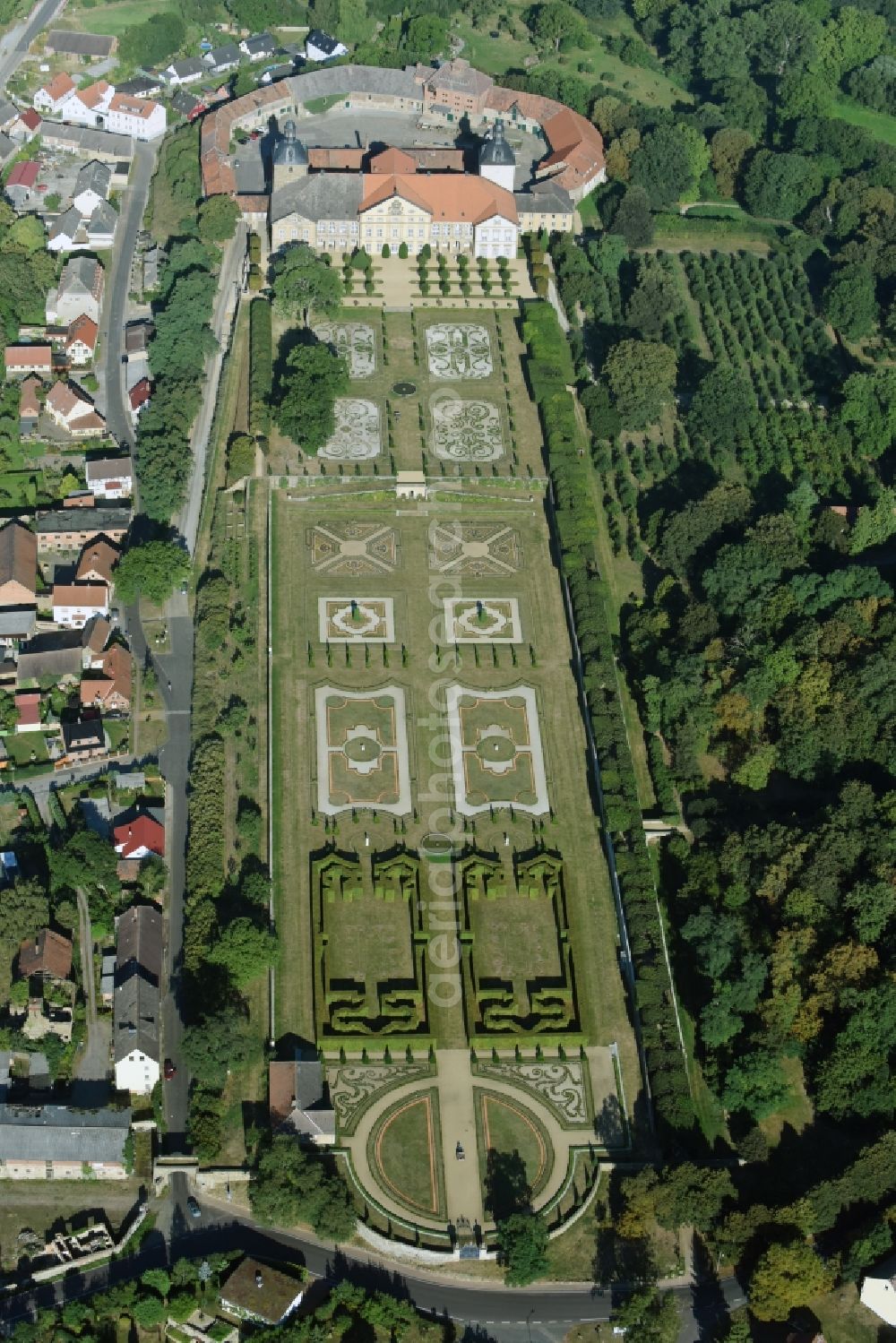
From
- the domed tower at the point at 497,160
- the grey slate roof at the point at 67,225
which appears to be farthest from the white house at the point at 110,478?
the domed tower at the point at 497,160

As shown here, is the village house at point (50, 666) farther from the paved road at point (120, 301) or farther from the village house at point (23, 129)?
the village house at point (23, 129)

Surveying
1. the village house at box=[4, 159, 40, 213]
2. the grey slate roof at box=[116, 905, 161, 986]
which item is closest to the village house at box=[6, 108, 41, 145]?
the village house at box=[4, 159, 40, 213]

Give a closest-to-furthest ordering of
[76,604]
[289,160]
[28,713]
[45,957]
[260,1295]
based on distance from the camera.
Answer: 1. [260,1295]
2. [45,957]
3. [28,713]
4. [76,604]
5. [289,160]

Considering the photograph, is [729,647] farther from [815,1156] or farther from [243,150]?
[243,150]

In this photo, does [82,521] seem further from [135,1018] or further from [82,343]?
[135,1018]

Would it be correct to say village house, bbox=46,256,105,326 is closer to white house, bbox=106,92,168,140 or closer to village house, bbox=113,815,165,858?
white house, bbox=106,92,168,140

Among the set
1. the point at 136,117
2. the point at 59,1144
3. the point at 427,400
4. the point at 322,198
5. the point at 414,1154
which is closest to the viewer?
the point at 59,1144

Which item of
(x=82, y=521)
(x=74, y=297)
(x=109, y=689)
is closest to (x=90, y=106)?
(x=74, y=297)
